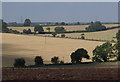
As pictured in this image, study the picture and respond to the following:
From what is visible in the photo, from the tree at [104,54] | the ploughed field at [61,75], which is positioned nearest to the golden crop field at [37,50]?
the tree at [104,54]

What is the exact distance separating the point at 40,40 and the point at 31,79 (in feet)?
398

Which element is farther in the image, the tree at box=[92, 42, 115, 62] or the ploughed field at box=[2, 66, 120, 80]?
the tree at box=[92, 42, 115, 62]

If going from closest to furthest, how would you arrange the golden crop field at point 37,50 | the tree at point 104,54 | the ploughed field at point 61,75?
the ploughed field at point 61,75 < the tree at point 104,54 < the golden crop field at point 37,50

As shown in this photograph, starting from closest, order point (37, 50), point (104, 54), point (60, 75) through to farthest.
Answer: point (60, 75)
point (104, 54)
point (37, 50)

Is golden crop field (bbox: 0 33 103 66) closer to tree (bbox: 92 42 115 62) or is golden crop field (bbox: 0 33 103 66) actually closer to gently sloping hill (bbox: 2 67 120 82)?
tree (bbox: 92 42 115 62)

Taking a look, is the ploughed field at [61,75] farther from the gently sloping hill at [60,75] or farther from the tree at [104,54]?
the tree at [104,54]

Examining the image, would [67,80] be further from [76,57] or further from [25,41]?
[25,41]

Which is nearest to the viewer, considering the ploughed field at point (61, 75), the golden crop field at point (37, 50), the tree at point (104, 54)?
the ploughed field at point (61, 75)

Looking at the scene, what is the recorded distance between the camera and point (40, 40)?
139 m

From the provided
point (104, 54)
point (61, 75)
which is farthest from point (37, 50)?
point (61, 75)

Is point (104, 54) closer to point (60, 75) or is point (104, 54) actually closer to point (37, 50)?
point (37, 50)

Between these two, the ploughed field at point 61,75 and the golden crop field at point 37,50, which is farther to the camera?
the golden crop field at point 37,50

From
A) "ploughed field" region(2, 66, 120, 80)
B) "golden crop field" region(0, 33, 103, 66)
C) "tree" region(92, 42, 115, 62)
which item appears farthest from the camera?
"golden crop field" region(0, 33, 103, 66)

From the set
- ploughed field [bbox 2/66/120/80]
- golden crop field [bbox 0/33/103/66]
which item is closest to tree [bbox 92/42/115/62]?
golden crop field [bbox 0/33/103/66]
